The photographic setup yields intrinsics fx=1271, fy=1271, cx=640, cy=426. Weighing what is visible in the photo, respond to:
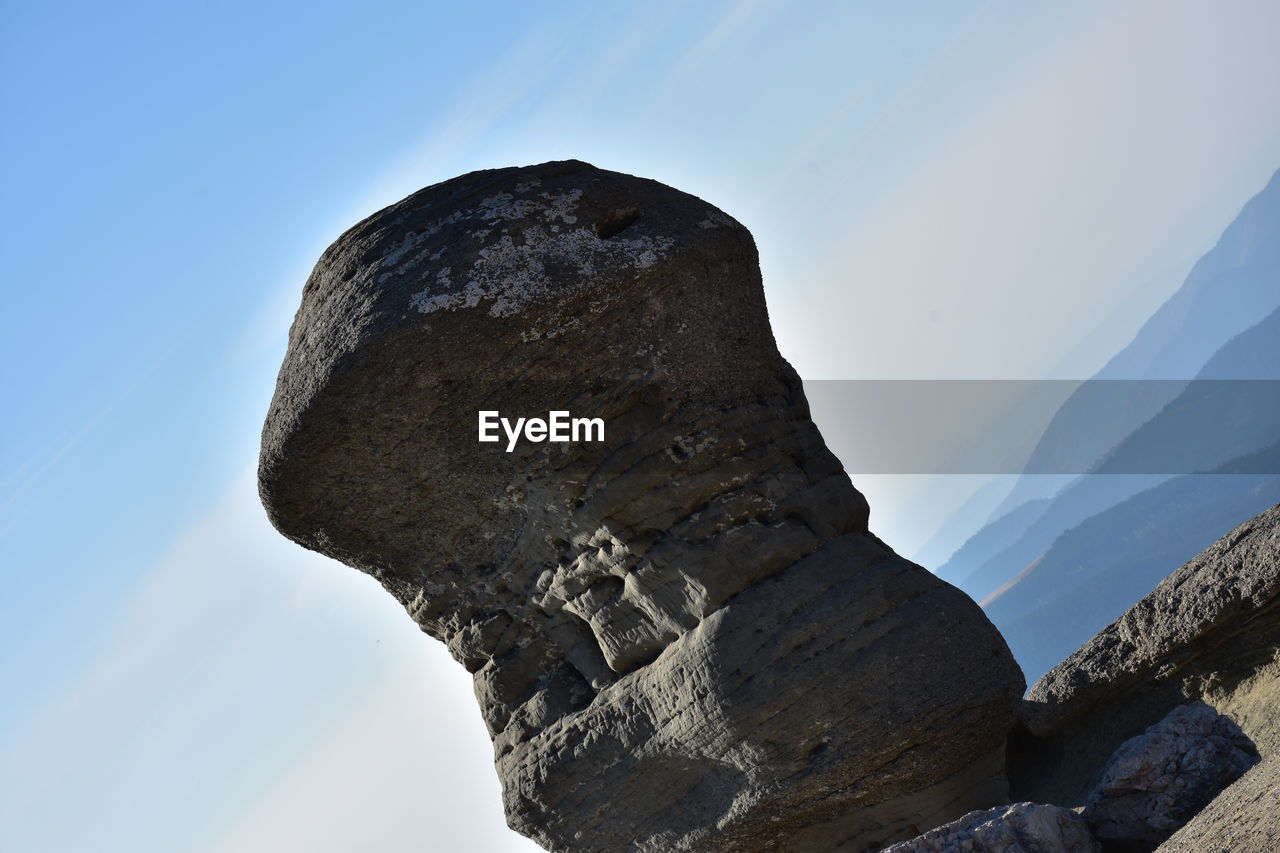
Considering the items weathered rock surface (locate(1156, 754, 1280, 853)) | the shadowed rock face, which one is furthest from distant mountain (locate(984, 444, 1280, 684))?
weathered rock surface (locate(1156, 754, 1280, 853))

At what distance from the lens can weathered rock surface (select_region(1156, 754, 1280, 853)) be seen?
14.5 ft

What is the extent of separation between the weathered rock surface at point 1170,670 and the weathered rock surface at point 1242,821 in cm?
119

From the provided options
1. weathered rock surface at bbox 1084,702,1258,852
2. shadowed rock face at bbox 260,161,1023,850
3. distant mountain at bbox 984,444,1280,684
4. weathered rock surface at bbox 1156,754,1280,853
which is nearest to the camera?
weathered rock surface at bbox 1156,754,1280,853

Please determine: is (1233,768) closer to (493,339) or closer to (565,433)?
(565,433)

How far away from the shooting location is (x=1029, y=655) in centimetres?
13488

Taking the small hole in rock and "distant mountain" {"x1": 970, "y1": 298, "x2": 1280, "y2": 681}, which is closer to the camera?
the small hole in rock

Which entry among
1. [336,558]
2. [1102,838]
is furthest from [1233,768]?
[336,558]

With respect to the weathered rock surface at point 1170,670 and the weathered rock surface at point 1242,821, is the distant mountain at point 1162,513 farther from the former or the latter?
the weathered rock surface at point 1242,821

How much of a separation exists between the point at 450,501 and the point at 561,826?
86.0 inches

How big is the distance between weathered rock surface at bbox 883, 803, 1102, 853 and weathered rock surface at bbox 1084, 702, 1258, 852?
0.31m

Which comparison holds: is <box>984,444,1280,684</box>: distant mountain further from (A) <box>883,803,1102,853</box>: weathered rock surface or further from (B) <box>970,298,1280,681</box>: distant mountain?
(A) <box>883,803,1102,853</box>: weathered rock surface

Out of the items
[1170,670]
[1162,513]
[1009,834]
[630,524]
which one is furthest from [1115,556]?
[1009,834]

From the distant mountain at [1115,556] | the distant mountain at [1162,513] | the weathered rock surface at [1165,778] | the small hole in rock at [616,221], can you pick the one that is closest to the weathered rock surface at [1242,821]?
the weathered rock surface at [1165,778]

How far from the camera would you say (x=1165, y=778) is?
598 cm
